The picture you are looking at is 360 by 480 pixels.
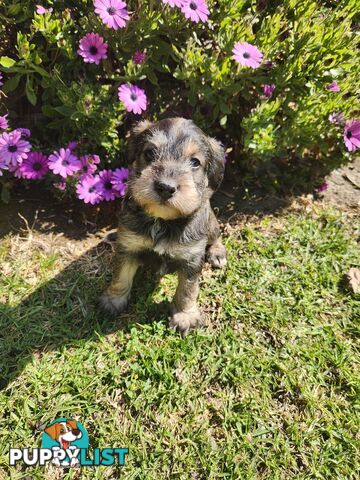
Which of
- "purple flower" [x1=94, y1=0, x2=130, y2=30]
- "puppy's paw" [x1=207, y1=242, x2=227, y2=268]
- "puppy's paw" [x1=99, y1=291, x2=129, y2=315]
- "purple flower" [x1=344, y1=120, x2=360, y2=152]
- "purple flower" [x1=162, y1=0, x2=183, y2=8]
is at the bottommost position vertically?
"puppy's paw" [x1=99, y1=291, x2=129, y2=315]

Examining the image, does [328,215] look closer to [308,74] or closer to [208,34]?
[308,74]

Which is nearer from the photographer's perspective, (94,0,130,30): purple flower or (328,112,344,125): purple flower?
(94,0,130,30): purple flower

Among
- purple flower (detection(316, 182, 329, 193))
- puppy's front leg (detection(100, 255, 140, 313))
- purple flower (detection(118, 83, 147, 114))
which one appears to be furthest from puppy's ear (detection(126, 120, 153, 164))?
purple flower (detection(316, 182, 329, 193))

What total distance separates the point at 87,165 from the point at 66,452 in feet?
8.67

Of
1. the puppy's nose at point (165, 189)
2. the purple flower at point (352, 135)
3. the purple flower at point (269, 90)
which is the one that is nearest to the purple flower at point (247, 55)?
the purple flower at point (269, 90)

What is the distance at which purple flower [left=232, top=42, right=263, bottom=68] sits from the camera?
3.51 metres

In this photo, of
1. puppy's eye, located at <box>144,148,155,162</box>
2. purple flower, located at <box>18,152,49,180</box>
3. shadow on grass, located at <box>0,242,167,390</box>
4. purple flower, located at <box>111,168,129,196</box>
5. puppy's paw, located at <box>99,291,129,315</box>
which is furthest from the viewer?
purple flower, located at <box>111,168,129,196</box>

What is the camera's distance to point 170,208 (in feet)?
9.32

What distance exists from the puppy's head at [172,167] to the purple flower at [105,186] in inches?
28.8

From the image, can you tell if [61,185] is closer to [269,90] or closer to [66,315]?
[66,315]

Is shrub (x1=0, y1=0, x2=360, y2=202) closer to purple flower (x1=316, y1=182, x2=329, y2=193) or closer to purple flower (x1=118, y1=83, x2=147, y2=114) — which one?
purple flower (x1=118, y1=83, x2=147, y2=114)

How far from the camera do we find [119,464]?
3.03 metres

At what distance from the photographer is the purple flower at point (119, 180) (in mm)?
4133

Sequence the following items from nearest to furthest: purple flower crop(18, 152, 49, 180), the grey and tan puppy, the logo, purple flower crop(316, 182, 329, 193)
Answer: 1. the grey and tan puppy
2. the logo
3. purple flower crop(18, 152, 49, 180)
4. purple flower crop(316, 182, 329, 193)
